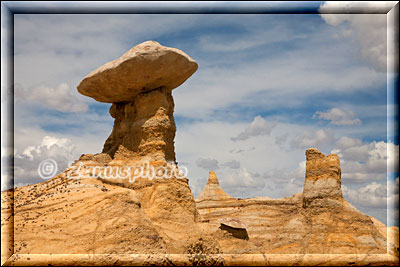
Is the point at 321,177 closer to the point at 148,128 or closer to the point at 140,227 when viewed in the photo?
the point at 148,128

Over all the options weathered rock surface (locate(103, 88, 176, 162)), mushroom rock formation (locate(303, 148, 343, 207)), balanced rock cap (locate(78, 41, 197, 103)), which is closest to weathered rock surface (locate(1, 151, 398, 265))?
mushroom rock formation (locate(303, 148, 343, 207))

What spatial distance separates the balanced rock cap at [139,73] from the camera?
66.0 ft

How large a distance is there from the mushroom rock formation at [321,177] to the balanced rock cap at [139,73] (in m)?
14.5

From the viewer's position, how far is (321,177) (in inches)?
1240

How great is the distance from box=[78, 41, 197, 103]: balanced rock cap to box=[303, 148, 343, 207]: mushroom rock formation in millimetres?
14500

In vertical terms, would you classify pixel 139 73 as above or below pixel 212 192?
above

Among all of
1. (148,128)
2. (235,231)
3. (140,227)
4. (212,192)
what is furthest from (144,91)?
(212,192)

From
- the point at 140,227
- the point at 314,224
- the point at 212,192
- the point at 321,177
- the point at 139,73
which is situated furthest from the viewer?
the point at 212,192

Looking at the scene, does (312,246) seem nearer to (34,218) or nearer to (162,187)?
(162,187)

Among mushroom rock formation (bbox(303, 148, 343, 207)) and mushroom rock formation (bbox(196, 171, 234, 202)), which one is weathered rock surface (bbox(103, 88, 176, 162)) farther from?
mushroom rock formation (bbox(196, 171, 234, 202))

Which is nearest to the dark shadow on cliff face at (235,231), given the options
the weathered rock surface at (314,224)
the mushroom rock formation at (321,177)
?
the weathered rock surface at (314,224)

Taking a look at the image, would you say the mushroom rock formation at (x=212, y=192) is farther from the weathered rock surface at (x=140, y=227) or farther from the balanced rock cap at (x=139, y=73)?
the balanced rock cap at (x=139, y=73)

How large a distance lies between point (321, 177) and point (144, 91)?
655 inches

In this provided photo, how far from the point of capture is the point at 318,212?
31.2 m
